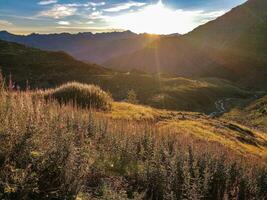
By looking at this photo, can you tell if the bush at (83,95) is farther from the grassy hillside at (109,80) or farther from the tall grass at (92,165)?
the grassy hillside at (109,80)

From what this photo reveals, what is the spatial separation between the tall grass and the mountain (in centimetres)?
7404

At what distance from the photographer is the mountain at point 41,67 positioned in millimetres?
97188

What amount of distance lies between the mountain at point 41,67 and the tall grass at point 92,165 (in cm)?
7404

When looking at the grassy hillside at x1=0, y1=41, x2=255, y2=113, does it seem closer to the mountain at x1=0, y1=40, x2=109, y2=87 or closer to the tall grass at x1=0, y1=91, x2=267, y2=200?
the mountain at x1=0, y1=40, x2=109, y2=87

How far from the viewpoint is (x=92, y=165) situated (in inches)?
393

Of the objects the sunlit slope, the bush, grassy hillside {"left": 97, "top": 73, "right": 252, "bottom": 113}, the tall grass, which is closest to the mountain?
grassy hillside {"left": 97, "top": 73, "right": 252, "bottom": 113}

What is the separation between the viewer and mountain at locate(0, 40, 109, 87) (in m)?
97.2

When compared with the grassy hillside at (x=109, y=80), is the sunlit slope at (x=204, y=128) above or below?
above

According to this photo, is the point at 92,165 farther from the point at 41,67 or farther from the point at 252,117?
the point at 41,67

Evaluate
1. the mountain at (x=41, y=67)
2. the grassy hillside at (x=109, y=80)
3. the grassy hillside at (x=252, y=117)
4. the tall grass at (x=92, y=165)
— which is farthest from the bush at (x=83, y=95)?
the mountain at (x=41, y=67)

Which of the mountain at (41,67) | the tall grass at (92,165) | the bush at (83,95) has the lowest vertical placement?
the mountain at (41,67)

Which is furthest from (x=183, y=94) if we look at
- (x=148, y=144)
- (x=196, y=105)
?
(x=148, y=144)

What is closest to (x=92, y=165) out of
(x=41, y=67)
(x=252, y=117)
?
(x=252, y=117)

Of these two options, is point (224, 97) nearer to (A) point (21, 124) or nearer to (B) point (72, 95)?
(B) point (72, 95)
